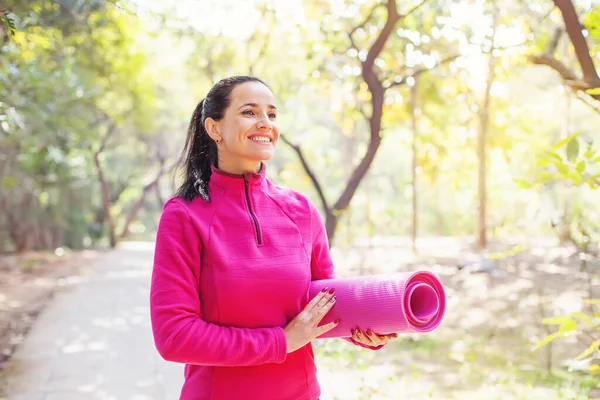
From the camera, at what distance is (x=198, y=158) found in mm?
1904

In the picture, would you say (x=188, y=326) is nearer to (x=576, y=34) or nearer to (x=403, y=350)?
(x=576, y=34)

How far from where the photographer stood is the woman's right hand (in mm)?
1603

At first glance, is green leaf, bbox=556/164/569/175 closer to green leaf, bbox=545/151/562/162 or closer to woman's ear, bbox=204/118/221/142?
green leaf, bbox=545/151/562/162

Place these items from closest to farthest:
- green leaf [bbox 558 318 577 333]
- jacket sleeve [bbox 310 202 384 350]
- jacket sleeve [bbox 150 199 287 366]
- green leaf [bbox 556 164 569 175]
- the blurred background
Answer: jacket sleeve [bbox 150 199 287 366], jacket sleeve [bbox 310 202 384 350], green leaf [bbox 558 318 577 333], green leaf [bbox 556 164 569 175], the blurred background

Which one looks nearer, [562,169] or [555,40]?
[562,169]

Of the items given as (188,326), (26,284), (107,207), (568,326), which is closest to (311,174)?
(568,326)

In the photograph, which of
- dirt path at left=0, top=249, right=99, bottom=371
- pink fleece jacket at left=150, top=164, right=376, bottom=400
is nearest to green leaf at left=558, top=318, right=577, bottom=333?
pink fleece jacket at left=150, top=164, right=376, bottom=400

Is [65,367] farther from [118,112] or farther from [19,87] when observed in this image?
[118,112]

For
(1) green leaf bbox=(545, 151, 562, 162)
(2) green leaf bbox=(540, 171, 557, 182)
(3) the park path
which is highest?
(1) green leaf bbox=(545, 151, 562, 162)

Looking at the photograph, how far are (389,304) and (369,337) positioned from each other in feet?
0.46

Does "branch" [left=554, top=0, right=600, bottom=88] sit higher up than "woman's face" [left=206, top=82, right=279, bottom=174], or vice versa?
"branch" [left=554, top=0, right=600, bottom=88]

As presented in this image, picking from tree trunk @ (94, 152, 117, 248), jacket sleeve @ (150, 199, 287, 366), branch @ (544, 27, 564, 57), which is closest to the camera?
jacket sleeve @ (150, 199, 287, 366)

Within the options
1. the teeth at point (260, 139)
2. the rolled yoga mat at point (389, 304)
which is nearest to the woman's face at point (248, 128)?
the teeth at point (260, 139)

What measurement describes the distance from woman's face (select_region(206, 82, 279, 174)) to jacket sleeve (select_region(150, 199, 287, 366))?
0.27 m
